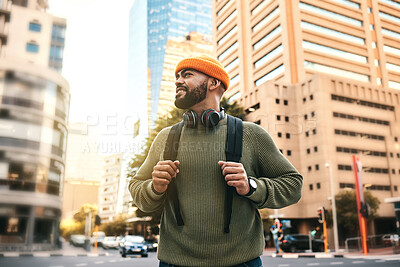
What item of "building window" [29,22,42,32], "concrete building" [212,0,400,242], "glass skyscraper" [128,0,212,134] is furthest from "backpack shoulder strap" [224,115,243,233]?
"glass skyscraper" [128,0,212,134]

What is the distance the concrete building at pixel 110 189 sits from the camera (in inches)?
3496

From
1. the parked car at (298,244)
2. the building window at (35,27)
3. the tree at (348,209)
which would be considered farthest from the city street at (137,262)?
the tree at (348,209)

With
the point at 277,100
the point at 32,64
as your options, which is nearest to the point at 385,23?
the point at 277,100

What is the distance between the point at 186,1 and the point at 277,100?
8365 cm

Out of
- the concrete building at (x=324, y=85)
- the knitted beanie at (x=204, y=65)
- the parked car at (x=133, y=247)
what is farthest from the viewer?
the concrete building at (x=324, y=85)

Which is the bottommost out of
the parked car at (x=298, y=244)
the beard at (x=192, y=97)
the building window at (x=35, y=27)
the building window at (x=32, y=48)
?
the parked car at (x=298, y=244)

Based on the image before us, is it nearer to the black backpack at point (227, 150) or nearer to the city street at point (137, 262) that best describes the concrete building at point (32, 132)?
the city street at point (137, 262)

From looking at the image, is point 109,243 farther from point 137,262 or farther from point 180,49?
point 180,49

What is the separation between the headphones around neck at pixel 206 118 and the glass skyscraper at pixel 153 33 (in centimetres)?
9224

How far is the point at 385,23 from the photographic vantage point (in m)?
58.6

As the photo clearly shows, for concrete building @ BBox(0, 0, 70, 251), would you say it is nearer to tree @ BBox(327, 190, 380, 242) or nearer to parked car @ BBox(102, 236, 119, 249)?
parked car @ BBox(102, 236, 119, 249)

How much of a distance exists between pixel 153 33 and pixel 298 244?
91.8 m

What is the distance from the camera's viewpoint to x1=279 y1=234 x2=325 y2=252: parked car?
994 inches

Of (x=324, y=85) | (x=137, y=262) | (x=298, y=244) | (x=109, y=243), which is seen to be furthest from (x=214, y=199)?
(x=324, y=85)
